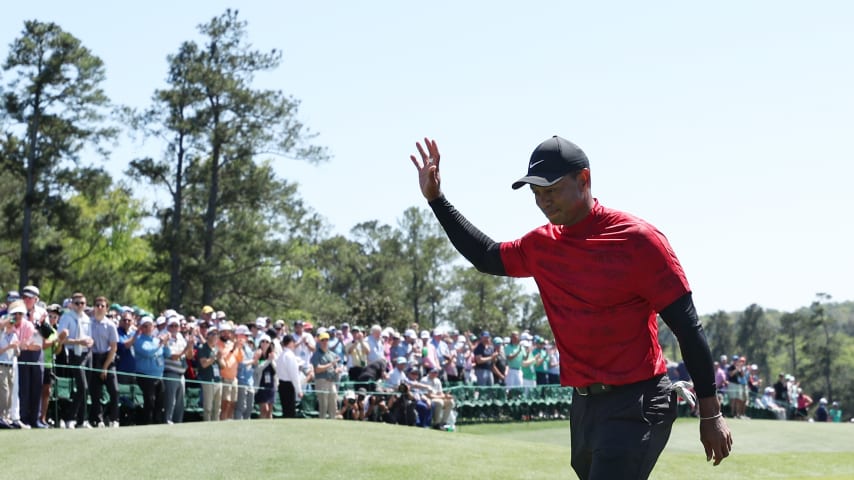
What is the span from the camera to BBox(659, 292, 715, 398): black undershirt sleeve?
16.6 feet

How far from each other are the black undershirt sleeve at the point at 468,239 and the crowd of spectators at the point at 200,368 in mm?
11860

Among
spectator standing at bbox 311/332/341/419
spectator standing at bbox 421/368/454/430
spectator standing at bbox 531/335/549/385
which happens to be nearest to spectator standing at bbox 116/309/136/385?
spectator standing at bbox 311/332/341/419


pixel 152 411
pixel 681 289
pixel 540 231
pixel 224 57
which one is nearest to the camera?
pixel 681 289

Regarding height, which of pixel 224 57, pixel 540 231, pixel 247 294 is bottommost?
pixel 540 231

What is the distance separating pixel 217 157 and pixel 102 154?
197 inches

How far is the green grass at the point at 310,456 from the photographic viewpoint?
504 inches

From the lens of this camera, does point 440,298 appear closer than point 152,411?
No

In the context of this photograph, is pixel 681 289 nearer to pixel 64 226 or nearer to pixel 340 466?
pixel 340 466

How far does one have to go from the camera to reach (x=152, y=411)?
61.3 feet

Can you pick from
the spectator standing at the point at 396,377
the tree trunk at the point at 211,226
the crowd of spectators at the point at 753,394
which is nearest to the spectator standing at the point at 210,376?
the spectator standing at the point at 396,377

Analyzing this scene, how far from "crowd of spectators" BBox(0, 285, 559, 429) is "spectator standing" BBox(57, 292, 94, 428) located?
2cm

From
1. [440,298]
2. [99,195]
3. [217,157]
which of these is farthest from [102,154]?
[440,298]

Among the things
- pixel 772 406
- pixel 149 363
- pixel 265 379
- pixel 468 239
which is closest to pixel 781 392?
pixel 772 406

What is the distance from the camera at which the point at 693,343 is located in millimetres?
5043
